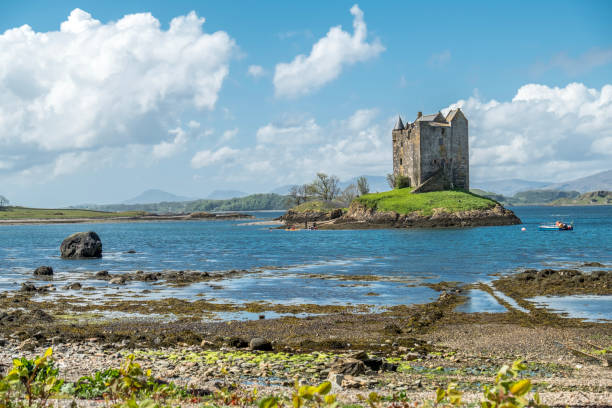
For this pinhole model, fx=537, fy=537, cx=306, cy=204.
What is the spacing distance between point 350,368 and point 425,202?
9116 centimetres

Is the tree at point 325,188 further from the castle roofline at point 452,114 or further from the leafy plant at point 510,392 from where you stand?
the leafy plant at point 510,392

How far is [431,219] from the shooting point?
95750mm

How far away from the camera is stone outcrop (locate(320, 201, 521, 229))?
3723 inches

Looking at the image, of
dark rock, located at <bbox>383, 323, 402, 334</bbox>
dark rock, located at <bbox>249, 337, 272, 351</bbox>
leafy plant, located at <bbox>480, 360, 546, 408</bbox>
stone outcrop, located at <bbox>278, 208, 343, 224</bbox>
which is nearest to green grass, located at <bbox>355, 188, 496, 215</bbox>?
stone outcrop, located at <bbox>278, 208, 343, 224</bbox>

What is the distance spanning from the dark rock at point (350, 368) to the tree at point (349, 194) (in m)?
124

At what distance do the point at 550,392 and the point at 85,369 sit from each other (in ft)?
33.6

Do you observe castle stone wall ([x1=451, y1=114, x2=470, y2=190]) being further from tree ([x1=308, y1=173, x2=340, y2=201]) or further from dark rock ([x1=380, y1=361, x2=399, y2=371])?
dark rock ([x1=380, y1=361, x2=399, y2=371])

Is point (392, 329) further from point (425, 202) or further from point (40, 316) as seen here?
point (425, 202)

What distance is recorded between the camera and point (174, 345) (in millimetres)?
15758

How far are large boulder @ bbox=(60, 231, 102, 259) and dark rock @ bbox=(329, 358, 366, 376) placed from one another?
43678 mm

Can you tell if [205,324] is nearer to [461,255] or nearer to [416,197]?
[461,255]

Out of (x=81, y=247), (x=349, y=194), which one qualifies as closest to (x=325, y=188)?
(x=349, y=194)

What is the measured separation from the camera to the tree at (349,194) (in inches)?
5438

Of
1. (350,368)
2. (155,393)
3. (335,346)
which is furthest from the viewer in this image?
(335,346)
